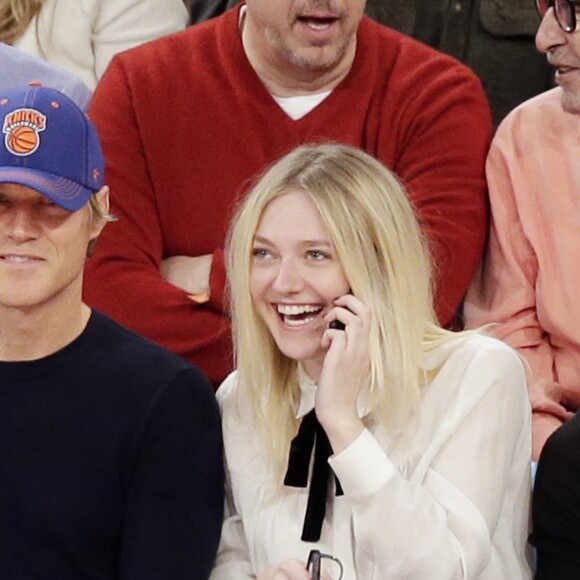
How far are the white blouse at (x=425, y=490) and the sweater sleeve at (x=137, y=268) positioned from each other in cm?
32

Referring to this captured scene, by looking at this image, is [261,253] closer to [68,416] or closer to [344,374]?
[344,374]

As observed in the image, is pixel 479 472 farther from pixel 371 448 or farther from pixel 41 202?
pixel 41 202

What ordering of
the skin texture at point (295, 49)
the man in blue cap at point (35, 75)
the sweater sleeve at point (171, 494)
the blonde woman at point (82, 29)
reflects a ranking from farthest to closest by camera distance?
1. the blonde woman at point (82, 29)
2. the man in blue cap at point (35, 75)
3. the skin texture at point (295, 49)
4. the sweater sleeve at point (171, 494)

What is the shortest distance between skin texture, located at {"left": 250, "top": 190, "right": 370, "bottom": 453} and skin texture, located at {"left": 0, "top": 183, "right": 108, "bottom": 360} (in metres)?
0.25

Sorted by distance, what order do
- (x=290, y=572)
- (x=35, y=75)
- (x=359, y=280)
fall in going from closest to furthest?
(x=290, y=572) < (x=359, y=280) < (x=35, y=75)

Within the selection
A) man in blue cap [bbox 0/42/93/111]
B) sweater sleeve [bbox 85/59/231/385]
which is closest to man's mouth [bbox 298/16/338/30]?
sweater sleeve [bbox 85/59/231/385]

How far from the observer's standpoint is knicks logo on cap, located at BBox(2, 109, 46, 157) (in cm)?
206

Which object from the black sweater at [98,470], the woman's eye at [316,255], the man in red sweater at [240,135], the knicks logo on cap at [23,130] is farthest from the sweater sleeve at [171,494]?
the man in red sweater at [240,135]

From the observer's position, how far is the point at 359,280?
2115 millimetres

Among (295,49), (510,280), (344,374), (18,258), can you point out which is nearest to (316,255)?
(344,374)

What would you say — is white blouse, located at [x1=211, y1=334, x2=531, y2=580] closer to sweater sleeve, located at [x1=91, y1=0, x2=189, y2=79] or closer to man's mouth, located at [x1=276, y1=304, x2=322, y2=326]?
man's mouth, located at [x1=276, y1=304, x2=322, y2=326]

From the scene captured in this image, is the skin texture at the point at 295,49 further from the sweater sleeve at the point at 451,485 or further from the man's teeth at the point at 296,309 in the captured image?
the sweater sleeve at the point at 451,485

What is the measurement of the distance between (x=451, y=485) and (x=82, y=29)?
56.9 inches

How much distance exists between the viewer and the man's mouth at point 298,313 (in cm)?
215
